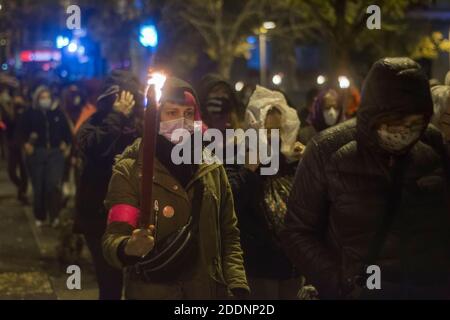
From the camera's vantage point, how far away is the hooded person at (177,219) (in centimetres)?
430

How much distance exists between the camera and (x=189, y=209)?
172 inches

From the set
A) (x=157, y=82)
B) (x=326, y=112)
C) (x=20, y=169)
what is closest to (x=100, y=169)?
(x=157, y=82)

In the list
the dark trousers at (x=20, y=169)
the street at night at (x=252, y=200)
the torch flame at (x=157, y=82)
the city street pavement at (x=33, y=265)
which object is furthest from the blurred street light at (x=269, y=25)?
the torch flame at (x=157, y=82)

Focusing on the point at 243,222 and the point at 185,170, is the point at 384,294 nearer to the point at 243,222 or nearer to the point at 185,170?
the point at 185,170

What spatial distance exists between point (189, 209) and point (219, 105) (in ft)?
8.25

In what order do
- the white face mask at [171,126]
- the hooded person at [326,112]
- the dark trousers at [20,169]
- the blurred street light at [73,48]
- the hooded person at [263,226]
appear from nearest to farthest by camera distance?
the white face mask at [171,126], the hooded person at [263,226], the hooded person at [326,112], the dark trousers at [20,169], the blurred street light at [73,48]

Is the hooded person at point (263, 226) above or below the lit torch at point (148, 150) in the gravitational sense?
below

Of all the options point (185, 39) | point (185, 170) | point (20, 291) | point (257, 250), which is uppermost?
point (185, 39)

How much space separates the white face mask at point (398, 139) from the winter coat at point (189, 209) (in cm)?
108

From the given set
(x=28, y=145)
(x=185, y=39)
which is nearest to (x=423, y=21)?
(x=185, y=39)

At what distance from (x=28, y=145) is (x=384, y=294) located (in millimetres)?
9510

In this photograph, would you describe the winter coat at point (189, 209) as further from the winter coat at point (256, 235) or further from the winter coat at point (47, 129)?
the winter coat at point (47, 129)

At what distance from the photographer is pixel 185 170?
4.43 metres

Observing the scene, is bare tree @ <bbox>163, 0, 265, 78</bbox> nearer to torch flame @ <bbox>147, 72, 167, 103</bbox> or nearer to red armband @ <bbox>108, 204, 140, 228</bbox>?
red armband @ <bbox>108, 204, 140, 228</bbox>
